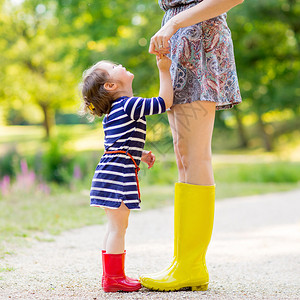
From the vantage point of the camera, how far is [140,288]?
215cm

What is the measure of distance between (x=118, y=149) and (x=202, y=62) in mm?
548

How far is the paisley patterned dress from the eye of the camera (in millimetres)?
2029

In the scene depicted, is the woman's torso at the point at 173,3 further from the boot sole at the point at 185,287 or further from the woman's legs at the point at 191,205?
the boot sole at the point at 185,287

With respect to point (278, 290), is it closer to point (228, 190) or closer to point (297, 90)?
point (228, 190)

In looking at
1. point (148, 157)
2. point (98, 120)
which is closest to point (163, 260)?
point (148, 157)

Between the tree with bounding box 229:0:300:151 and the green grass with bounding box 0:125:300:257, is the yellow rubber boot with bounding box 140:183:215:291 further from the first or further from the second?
the tree with bounding box 229:0:300:151

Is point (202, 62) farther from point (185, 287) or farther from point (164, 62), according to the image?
point (185, 287)

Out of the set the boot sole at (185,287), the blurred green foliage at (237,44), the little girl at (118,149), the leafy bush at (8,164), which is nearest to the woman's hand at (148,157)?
the little girl at (118,149)

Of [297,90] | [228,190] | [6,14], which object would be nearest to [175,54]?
[228,190]

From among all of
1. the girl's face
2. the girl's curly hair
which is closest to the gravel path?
the girl's curly hair

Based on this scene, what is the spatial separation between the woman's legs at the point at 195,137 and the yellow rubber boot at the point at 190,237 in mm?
57

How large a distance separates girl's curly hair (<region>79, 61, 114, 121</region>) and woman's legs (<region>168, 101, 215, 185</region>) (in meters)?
0.32

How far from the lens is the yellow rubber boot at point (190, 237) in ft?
6.82

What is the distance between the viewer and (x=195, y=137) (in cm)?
206
